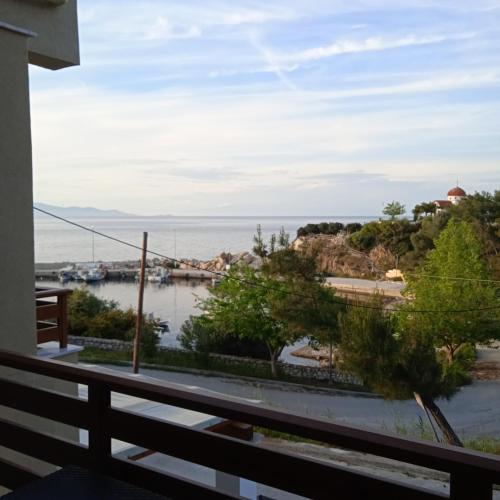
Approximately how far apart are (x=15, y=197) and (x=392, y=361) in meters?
9.11

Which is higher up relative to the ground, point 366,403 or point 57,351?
point 57,351

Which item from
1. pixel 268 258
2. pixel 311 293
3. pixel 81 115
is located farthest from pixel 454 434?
pixel 81 115

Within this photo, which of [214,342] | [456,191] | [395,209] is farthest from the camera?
[456,191]

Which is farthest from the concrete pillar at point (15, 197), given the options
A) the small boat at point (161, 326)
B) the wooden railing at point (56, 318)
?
the small boat at point (161, 326)

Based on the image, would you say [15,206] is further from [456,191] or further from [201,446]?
[456,191]

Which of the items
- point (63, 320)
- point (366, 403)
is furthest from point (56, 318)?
point (366, 403)

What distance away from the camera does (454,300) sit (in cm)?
1541

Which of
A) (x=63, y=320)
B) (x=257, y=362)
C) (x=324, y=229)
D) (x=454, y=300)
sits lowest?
(x=257, y=362)

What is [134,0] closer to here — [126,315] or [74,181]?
[126,315]

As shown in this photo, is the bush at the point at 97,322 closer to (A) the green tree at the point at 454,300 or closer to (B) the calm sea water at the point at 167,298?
(B) the calm sea water at the point at 167,298

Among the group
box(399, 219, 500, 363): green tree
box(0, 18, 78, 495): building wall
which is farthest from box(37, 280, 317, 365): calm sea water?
box(0, 18, 78, 495): building wall

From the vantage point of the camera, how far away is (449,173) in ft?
123

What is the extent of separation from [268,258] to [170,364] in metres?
4.15

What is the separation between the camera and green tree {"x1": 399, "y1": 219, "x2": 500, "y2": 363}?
14992 millimetres
